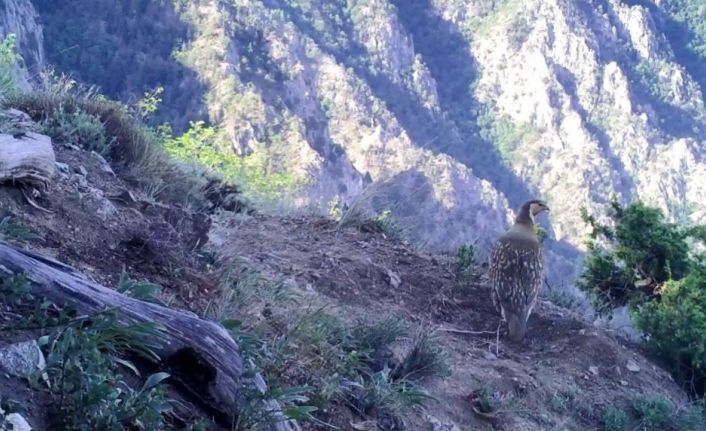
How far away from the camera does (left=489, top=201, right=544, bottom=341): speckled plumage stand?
657 cm

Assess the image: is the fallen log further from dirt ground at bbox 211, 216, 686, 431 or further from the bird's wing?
the bird's wing

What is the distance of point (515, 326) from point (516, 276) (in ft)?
1.20

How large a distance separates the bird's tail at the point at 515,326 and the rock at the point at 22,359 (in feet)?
14.7

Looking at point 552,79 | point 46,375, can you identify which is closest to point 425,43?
point 552,79

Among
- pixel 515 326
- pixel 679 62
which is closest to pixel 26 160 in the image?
pixel 515 326

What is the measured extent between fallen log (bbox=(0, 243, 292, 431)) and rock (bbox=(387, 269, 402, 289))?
3.46 meters

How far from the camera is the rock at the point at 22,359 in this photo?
2.45 m

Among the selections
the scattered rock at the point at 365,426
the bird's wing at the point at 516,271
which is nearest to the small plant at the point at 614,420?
the bird's wing at the point at 516,271

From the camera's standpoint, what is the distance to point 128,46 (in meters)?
50.4

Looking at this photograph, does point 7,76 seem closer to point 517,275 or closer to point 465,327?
point 465,327

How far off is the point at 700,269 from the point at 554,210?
54617 mm

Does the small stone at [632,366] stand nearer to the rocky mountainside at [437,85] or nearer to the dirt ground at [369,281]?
the dirt ground at [369,281]

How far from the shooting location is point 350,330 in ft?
16.3

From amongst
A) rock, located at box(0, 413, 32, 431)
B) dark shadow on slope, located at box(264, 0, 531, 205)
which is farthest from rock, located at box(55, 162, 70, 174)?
dark shadow on slope, located at box(264, 0, 531, 205)
